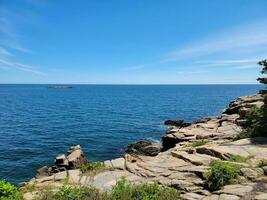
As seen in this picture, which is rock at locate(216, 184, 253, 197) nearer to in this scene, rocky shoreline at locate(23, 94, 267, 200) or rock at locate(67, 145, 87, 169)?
rocky shoreline at locate(23, 94, 267, 200)

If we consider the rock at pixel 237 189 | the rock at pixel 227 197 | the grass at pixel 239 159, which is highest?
the grass at pixel 239 159

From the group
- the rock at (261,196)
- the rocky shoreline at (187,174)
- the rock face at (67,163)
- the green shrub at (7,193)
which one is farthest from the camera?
the rock face at (67,163)

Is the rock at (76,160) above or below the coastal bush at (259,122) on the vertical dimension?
below

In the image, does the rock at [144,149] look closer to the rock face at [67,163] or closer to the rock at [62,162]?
the rock face at [67,163]

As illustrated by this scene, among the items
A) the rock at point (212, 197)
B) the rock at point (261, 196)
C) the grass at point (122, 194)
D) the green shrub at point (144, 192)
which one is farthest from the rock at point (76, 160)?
the rock at point (261, 196)

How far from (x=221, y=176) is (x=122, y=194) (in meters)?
5.01

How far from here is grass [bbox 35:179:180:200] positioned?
584 inches

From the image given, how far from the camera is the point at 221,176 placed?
15.6 meters

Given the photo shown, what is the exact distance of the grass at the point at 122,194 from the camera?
14836 mm

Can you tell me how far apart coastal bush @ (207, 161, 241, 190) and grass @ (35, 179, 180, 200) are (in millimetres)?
1877

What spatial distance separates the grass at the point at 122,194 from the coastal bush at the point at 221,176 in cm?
188

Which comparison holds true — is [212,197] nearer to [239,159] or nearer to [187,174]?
[187,174]

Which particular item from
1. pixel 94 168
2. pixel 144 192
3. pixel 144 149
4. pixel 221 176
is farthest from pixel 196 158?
pixel 144 149

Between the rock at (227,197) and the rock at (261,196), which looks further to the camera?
the rock at (227,197)
